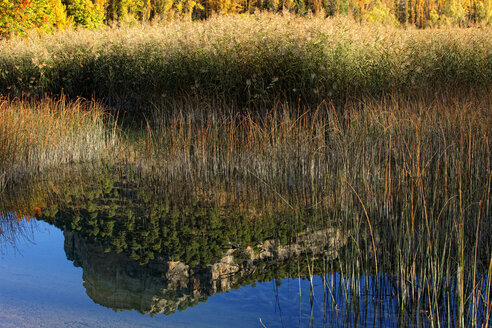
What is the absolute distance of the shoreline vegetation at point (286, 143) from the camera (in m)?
2.68

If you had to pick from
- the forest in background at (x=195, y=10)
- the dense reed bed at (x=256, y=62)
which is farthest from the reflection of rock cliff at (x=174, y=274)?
the forest in background at (x=195, y=10)

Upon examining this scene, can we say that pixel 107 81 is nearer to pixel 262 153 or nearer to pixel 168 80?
pixel 168 80

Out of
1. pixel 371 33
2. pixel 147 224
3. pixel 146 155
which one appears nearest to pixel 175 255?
pixel 147 224

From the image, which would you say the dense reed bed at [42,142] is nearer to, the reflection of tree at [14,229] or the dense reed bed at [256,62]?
the reflection of tree at [14,229]

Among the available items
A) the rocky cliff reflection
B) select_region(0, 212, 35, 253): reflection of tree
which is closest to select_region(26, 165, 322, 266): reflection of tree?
the rocky cliff reflection

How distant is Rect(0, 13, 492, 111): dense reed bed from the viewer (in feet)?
22.9

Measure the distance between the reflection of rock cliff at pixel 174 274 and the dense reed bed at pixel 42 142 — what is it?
203 cm

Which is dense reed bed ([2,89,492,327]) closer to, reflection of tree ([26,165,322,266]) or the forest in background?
reflection of tree ([26,165,322,266])

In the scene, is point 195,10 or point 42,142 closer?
point 42,142

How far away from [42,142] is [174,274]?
9.73ft

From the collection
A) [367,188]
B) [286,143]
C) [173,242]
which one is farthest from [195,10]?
[367,188]

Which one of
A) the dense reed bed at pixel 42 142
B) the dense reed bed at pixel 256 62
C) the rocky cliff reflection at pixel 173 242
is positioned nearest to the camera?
the rocky cliff reflection at pixel 173 242

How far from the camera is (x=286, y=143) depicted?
4.66 meters

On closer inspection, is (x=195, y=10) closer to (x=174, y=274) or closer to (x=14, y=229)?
(x=14, y=229)
